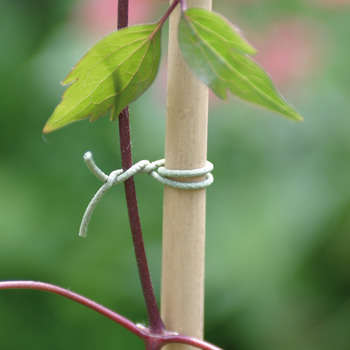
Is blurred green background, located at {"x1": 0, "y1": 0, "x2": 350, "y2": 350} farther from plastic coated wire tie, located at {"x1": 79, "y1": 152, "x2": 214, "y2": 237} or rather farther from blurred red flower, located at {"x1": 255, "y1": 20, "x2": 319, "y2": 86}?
plastic coated wire tie, located at {"x1": 79, "y1": 152, "x2": 214, "y2": 237}

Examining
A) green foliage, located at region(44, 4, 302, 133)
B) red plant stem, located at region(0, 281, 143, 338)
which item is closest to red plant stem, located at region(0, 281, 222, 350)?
red plant stem, located at region(0, 281, 143, 338)

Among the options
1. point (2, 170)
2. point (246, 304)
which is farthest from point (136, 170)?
point (2, 170)

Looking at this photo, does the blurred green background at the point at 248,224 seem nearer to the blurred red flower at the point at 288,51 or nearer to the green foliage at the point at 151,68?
the blurred red flower at the point at 288,51

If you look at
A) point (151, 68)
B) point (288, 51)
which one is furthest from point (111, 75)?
point (288, 51)

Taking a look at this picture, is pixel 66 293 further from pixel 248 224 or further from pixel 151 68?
pixel 248 224

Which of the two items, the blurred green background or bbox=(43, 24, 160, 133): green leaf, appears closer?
bbox=(43, 24, 160, 133): green leaf
